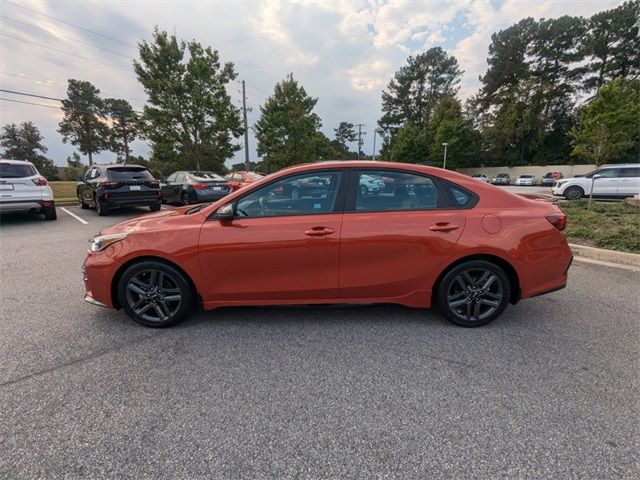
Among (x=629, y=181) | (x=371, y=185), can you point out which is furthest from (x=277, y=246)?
(x=629, y=181)

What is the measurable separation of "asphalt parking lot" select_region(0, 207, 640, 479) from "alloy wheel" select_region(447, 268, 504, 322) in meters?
0.18

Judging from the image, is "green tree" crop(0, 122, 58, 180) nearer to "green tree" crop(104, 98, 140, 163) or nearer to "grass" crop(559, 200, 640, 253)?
"green tree" crop(104, 98, 140, 163)

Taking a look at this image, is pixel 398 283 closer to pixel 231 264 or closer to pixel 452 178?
pixel 452 178

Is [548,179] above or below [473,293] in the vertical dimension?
above

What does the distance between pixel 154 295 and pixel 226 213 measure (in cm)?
106

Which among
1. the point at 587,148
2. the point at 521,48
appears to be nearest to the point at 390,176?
the point at 587,148

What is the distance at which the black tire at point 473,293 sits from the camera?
3045 mm

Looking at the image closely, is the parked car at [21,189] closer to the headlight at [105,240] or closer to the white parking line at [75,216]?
the white parking line at [75,216]

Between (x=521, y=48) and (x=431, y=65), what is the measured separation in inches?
A: 585

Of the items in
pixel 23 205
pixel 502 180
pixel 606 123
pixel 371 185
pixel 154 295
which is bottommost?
pixel 154 295

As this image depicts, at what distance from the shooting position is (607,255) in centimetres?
513

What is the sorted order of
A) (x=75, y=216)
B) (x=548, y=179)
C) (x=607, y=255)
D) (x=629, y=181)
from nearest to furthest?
(x=607, y=255) < (x=75, y=216) < (x=629, y=181) < (x=548, y=179)

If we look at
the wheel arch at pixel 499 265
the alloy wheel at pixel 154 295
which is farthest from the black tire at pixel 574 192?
the alloy wheel at pixel 154 295

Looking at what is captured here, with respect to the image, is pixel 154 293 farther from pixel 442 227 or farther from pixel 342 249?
pixel 442 227
